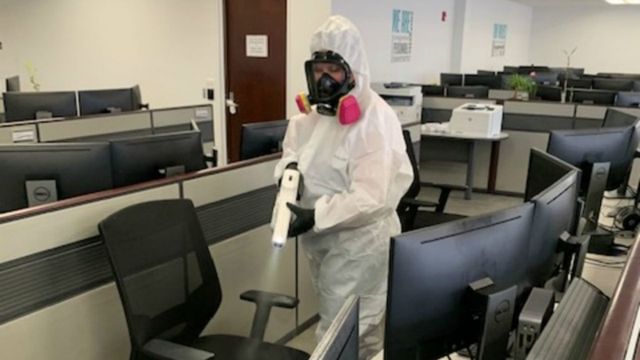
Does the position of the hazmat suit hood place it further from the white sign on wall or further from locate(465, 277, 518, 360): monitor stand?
the white sign on wall

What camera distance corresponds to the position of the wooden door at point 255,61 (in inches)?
192

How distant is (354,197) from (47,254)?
1011mm

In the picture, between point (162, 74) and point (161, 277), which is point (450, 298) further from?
point (162, 74)

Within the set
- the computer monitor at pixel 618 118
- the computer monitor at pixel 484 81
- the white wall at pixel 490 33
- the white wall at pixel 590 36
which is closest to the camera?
the computer monitor at pixel 618 118

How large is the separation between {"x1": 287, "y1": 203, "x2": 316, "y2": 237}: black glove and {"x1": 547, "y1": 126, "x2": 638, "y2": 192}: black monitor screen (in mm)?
988

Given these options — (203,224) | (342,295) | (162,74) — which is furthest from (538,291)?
(162,74)

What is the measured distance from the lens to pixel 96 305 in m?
1.80

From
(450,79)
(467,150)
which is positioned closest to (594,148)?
(467,150)

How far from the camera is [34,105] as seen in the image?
13.2 ft

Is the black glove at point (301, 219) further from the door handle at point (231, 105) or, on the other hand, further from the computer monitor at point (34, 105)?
the door handle at point (231, 105)

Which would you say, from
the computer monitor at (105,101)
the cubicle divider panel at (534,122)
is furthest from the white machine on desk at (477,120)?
the computer monitor at (105,101)

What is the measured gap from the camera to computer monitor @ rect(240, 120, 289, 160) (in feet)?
8.82

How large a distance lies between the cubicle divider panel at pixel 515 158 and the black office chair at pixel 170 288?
4.08 meters

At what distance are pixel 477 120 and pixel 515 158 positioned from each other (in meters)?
0.67
